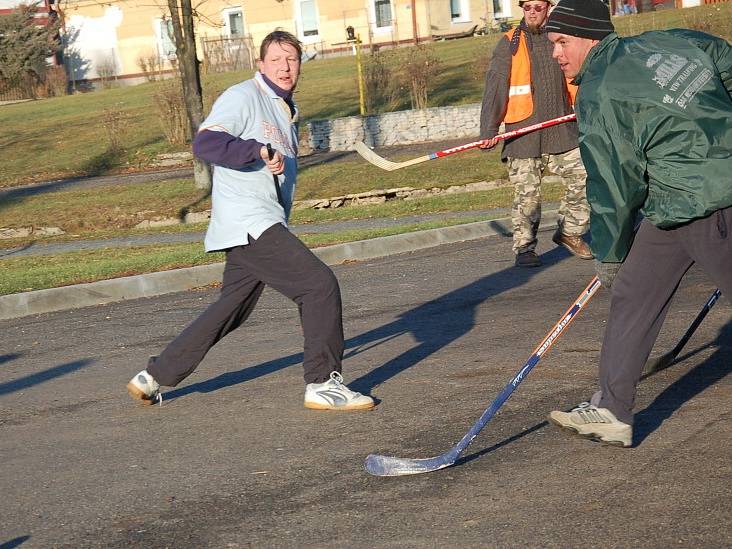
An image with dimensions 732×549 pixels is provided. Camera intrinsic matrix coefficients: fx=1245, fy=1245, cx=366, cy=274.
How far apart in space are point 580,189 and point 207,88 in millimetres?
25171

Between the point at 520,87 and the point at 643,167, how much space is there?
5301 millimetres

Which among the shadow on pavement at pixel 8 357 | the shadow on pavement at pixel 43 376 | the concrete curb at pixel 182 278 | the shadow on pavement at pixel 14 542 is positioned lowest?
the concrete curb at pixel 182 278

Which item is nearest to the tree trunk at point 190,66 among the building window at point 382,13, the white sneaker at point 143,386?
the white sneaker at point 143,386

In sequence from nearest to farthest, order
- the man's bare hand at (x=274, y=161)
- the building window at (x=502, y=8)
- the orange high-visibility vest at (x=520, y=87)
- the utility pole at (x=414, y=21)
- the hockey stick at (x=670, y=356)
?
1. the man's bare hand at (x=274, y=161)
2. the hockey stick at (x=670, y=356)
3. the orange high-visibility vest at (x=520, y=87)
4. the utility pole at (x=414, y=21)
5. the building window at (x=502, y=8)

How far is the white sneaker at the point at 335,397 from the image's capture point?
6.07m

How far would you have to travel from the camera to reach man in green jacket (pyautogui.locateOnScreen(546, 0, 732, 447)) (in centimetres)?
451

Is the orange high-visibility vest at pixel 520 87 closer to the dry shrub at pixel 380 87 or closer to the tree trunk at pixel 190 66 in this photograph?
the tree trunk at pixel 190 66

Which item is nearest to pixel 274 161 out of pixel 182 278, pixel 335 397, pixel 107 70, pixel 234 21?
pixel 335 397

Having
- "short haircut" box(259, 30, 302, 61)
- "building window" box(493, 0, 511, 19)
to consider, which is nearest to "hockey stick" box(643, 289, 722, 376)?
"short haircut" box(259, 30, 302, 61)

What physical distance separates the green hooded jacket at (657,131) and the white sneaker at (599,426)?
2.63 feet

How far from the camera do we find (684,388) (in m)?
5.95

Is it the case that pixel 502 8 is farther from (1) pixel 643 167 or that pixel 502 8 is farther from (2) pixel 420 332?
(1) pixel 643 167

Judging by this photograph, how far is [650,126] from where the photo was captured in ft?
14.8

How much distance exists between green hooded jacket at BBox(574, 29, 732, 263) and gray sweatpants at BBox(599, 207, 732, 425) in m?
0.11
